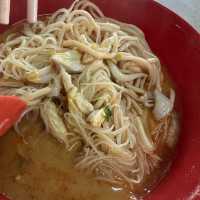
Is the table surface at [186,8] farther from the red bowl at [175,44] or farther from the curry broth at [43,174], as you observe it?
the curry broth at [43,174]

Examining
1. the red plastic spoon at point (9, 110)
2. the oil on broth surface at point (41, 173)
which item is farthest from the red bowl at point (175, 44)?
the red plastic spoon at point (9, 110)

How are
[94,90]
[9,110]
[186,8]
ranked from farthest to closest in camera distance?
[186,8]
[94,90]
[9,110]

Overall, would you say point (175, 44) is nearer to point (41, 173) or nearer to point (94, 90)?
point (94, 90)

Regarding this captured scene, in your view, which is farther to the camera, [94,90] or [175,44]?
[175,44]

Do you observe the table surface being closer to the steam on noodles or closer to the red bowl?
the red bowl

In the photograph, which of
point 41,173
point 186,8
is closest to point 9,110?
point 41,173

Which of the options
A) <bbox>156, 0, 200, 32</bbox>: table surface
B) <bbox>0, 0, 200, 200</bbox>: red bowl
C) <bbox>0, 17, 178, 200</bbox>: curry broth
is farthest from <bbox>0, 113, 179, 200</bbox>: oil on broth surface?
<bbox>156, 0, 200, 32</bbox>: table surface
